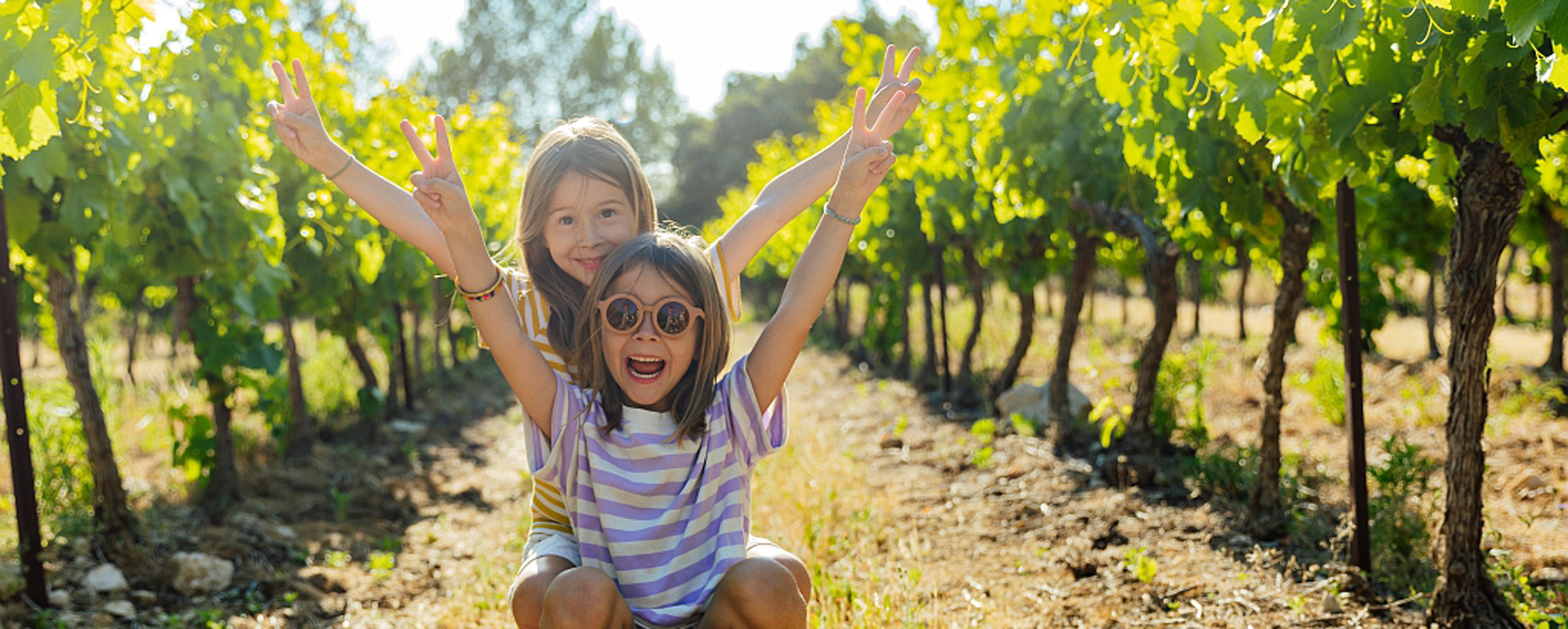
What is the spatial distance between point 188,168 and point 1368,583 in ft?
15.4

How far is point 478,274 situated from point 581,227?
1.32ft

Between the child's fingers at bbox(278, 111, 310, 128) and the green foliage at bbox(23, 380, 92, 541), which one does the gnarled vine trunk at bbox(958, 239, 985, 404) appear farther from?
the child's fingers at bbox(278, 111, 310, 128)

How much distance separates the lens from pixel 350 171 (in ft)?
6.88

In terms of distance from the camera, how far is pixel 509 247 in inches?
101

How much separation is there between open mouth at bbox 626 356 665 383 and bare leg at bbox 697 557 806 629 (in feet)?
1.38

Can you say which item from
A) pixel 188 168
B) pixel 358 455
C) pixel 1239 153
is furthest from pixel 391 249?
pixel 1239 153

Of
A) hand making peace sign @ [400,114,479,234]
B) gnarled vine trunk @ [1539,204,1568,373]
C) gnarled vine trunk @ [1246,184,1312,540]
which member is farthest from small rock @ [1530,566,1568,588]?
gnarled vine trunk @ [1539,204,1568,373]

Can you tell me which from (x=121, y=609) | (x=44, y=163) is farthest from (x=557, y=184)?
(x=121, y=609)

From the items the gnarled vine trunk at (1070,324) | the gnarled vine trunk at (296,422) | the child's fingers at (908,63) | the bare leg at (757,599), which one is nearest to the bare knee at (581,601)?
the bare leg at (757,599)

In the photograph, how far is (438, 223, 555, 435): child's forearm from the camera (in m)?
1.98

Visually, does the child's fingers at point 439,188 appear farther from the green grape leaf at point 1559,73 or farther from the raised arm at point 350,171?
the green grape leaf at point 1559,73

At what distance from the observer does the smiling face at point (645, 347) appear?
2.12 metres

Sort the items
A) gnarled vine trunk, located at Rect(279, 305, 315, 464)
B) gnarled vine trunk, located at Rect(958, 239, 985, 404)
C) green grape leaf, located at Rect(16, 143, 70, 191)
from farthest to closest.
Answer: gnarled vine trunk, located at Rect(958, 239, 985, 404) < gnarled vine trunk, located at Rect(279, 305, 315, 464) < green grape leaf, located at Rect(16, 143, 70, 191)

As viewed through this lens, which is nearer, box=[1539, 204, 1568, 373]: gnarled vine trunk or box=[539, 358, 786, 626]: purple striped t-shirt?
box=[539, 358, 786, 626]: purple striped t-shirt
